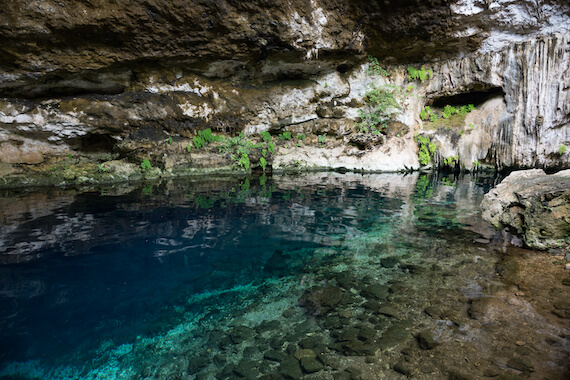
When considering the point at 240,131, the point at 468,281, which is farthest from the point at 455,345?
the point at 240,131

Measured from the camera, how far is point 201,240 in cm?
458

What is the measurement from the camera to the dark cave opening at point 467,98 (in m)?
12.7

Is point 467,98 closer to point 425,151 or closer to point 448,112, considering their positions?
point 448,112

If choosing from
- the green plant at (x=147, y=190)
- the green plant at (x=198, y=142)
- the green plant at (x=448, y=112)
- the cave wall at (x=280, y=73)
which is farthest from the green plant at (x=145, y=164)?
the green plant at (x=448, y=112)

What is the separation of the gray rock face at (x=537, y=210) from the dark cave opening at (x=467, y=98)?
9812mm

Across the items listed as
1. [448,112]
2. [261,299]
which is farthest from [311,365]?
[448,112]

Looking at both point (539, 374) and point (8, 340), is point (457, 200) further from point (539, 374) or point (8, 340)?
point (8, 340)

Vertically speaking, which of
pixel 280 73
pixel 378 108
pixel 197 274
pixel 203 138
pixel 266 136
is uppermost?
pixel 280 73

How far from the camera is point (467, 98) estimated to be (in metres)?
13.9

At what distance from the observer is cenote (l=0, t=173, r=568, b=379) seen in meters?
2.19

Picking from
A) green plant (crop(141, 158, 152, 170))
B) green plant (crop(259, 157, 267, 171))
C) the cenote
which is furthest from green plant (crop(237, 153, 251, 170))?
the cenote

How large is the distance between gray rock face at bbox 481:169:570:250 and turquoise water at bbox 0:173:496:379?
0.43m

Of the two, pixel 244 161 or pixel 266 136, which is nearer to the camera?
pixel 244 161

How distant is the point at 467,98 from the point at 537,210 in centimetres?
1200
